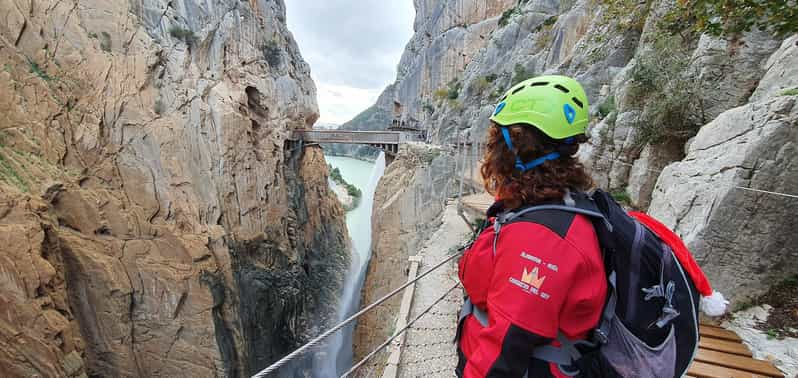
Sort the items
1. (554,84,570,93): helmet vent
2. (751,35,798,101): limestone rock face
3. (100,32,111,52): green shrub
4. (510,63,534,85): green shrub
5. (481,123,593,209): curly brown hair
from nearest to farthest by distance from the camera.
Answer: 1. (481,123,593,209): curly brown hair
2. (554,84,570,93): helmet vent
3. (751,35,798,101): limestone rock face
4. (100,32,111,52): green shrub
5. (510,63,534,85): green shrub

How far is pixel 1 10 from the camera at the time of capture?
8414 mm

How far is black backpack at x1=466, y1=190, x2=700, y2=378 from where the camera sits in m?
0.94

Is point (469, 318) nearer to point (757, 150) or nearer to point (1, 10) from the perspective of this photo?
point (757, 150)

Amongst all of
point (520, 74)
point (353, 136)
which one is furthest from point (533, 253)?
point (520, 74)

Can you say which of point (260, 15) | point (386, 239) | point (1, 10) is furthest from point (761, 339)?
point (260, 15)

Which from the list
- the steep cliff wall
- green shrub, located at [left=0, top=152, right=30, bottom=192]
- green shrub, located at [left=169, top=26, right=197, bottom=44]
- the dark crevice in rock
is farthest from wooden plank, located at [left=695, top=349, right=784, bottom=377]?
green shrub, located at [left=169, top=26, right=197, bottom=44]

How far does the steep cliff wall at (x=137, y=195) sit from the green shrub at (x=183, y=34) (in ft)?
0.17

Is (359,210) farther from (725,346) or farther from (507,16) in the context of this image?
(725,346)

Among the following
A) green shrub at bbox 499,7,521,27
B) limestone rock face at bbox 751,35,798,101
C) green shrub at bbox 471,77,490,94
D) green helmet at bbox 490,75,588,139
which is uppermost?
green shrub at bbox 499,7,521,27

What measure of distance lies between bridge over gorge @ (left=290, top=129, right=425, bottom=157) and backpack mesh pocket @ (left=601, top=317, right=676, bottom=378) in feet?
49.6

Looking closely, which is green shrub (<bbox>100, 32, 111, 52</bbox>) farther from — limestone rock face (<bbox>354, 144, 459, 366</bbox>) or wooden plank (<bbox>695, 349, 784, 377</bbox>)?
wooden plank (<bbox>695, 349, 784, 377</bbox>)

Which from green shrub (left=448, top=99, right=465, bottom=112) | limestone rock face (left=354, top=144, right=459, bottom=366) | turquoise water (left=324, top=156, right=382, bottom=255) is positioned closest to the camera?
limestone rock face (left=354, top=144, right=459, bottom=366)

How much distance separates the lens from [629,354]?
3.08ft

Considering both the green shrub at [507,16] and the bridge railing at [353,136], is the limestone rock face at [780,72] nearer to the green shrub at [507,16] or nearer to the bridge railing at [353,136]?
the bridge railing at [353,136]
